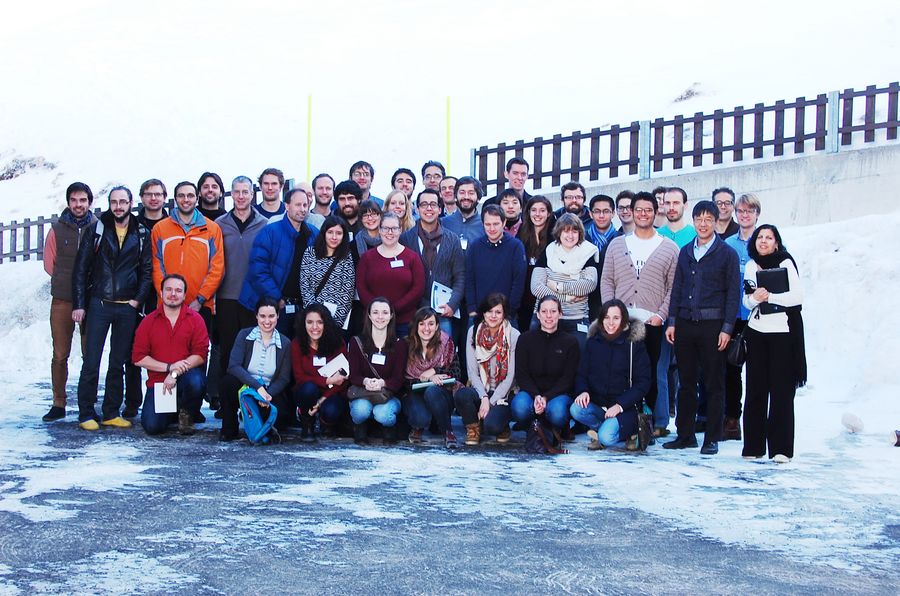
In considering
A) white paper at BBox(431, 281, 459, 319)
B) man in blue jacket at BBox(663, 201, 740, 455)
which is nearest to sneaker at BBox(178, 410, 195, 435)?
white paper at BBox(431, 281, 459, 319)

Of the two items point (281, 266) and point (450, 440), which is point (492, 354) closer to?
point (450, 440)

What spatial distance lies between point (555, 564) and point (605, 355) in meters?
3.52

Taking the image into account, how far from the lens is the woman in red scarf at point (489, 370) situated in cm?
782

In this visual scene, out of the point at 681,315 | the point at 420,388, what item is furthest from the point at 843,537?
the point at 420,388

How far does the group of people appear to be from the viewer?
7.65 m

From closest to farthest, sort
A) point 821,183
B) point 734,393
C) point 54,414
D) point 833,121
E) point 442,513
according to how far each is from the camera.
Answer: point 442,513, point 734,393, point 54,414, point 821,183, point 833,121

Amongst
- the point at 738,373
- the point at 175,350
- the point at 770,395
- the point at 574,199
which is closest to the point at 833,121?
the point at 574,199

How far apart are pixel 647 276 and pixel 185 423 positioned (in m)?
3.49

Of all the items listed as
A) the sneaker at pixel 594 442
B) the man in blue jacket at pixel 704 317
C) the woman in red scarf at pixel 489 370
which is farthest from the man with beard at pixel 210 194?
the man in blue jacket at pixel 704 317

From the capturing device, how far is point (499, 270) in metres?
8.35

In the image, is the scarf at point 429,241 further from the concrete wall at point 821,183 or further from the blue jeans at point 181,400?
A: the concrete wall at point 821,183

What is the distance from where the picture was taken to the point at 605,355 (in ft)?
25.8

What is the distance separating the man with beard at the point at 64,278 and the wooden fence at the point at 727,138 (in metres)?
9.57

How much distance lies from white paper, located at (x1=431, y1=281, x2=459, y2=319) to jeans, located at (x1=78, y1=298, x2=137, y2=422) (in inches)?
90.2
